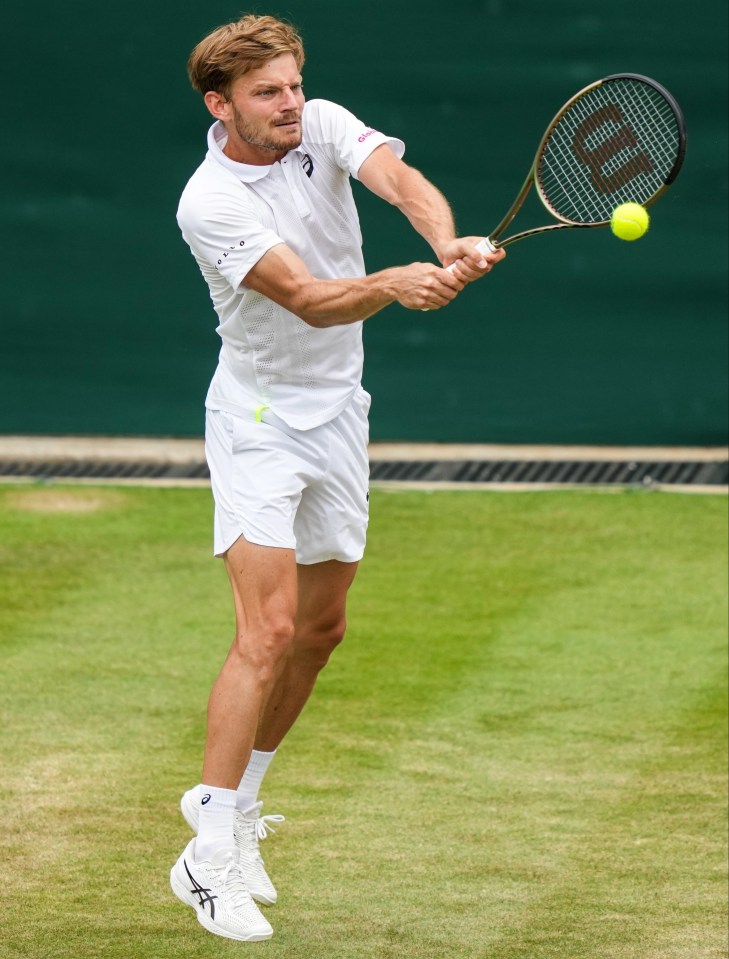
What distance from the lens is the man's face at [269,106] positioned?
13.6 ft

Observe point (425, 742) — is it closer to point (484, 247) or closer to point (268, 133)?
point (484, 247)

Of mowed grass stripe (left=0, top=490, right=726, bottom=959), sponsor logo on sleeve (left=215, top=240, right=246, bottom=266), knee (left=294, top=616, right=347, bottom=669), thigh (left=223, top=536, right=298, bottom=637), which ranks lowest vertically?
mowed grass stripe (left=0, top=490, right=726, bottom=959)

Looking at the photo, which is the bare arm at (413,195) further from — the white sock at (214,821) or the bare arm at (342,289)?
the white sock at (214,821)

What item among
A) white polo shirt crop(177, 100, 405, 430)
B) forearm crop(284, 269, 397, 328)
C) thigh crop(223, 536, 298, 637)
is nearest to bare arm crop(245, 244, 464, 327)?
forearm crop(284, 269, 397, 328)

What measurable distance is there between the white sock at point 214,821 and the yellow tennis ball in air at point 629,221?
1.65 meters

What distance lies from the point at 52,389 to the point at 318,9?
250 cm

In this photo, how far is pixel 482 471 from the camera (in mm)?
9008

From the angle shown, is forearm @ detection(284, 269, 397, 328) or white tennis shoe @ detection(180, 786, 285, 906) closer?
forearm @ detection(284, 269, 397, 328)

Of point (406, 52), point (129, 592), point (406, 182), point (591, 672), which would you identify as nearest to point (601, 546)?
point (591, 672)

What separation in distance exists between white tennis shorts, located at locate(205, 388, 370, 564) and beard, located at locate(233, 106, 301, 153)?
67cm

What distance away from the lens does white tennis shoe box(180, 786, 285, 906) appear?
4.30m

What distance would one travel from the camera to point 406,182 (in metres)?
4.32

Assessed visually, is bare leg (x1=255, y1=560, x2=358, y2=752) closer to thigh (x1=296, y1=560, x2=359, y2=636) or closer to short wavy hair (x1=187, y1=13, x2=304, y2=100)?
thigh (x1=296, y1=560, x2=359, y2=636)

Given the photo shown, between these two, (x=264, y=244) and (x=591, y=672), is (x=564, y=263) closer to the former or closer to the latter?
(x=591, y=672)
